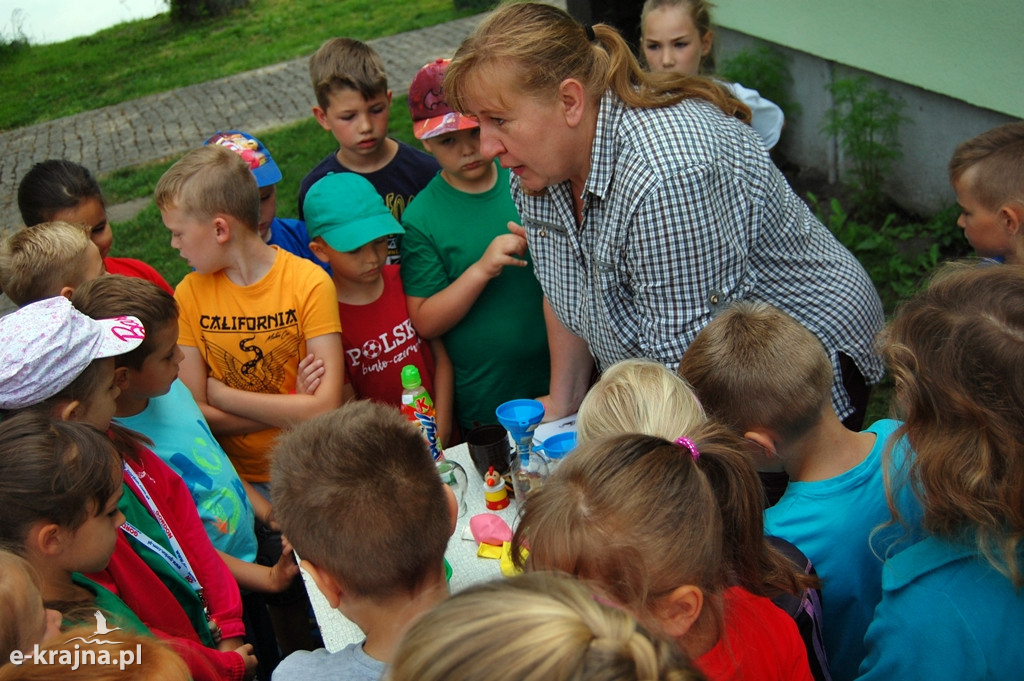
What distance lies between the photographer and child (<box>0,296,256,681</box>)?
2.07 metres

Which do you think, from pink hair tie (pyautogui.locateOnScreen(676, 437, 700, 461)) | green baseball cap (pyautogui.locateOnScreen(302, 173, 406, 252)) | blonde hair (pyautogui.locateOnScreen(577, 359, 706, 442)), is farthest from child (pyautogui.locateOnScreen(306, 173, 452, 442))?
pink hair tie (pyautogui.locateOnScreen(676, 437, 700, 461))

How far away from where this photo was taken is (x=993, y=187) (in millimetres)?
2469

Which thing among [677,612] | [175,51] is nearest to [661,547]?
[677,612]

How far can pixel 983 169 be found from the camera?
8.18 ft

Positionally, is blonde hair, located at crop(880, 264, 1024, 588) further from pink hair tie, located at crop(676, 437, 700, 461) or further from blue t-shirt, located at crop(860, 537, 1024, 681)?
pink hair tie, located at crop(676, 437, 700, 461)

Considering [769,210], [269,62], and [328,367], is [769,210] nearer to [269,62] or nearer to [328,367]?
[328,367]

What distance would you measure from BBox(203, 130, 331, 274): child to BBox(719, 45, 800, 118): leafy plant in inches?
132

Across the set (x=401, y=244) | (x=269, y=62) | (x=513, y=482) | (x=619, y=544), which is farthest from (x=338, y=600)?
(x=269, y=62)

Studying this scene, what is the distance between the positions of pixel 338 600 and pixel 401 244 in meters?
1.72

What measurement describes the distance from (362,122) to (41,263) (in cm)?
139

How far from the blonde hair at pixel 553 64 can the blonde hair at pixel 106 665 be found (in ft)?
5.02

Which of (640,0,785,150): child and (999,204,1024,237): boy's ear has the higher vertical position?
(640,0,785,150): child

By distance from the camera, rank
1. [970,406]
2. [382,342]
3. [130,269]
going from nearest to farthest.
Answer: [970,406], [382,342], [130,269]

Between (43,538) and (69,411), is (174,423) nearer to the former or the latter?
(69,411)
